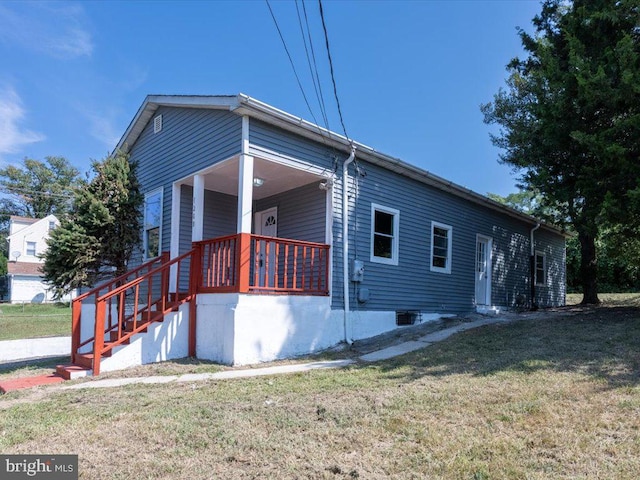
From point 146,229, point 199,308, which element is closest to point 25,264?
point 146,229

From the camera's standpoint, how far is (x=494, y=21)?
35.9ft

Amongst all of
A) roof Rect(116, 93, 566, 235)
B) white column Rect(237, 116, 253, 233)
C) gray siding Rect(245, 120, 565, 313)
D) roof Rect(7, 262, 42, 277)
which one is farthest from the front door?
→ roof Rect(7, 262, 42, 277)

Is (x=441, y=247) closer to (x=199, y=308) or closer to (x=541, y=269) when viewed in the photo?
(x=541, y=269)

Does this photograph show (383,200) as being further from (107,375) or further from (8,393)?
(8,393)

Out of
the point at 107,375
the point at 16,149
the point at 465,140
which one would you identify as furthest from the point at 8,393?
the point at 16,149

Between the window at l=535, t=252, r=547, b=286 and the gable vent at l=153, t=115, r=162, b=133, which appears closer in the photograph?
the gable vent at l=153, t=115, r=162, b=133

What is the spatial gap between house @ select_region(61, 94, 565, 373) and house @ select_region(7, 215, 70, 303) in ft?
86.0

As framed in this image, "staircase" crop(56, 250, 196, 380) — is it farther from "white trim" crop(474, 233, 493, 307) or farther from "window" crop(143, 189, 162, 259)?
"white trim" crop(474, 233, 493, 307)

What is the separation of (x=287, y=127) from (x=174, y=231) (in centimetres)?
349

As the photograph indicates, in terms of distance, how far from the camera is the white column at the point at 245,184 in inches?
294

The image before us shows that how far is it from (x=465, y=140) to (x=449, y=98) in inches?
261

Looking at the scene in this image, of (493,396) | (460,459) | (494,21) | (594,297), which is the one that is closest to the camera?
(460,459)

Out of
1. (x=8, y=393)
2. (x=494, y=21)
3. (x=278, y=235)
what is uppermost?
(x=494, y=21)

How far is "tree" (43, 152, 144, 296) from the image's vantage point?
8375 mm
